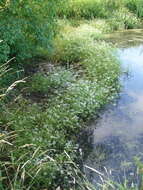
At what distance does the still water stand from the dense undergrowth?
0.24 meters

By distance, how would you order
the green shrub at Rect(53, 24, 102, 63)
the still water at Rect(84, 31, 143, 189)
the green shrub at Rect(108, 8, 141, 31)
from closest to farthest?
the still water at Rect(84, 31, 143, 189) < the green shrub at Rect(53, 24, 102, 63) < the green shrub at Rect(108, 8, 141, 31)

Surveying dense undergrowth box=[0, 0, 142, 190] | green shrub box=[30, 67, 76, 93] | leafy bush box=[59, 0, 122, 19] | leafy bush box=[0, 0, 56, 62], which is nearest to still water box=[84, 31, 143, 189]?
dense undergrowth box=[0, 0, 142, 190]

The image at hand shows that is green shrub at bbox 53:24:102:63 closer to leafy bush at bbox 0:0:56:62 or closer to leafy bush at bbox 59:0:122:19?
leafy bush at bbox 0:0:56:62

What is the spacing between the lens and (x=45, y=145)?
4.88 m

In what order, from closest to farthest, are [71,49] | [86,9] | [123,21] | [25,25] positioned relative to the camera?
[25,25]
[71,49]
[86,9]
[123,21]

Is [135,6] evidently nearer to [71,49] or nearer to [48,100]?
[71,49]

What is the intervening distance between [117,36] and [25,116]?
8691 millimetres

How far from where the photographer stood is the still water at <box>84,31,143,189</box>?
5.04 meters

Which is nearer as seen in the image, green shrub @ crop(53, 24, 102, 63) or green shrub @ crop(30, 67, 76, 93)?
green shrub @ crop(30, 67, 76, 93)

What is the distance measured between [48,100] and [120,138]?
1427mm

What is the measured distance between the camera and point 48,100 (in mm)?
6387

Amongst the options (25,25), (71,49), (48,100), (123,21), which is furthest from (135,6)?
(48,100)

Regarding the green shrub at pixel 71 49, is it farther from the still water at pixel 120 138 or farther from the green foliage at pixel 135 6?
the green foliage at pixel 135 6

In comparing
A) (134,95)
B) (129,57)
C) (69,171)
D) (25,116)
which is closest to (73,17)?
(129,57)
